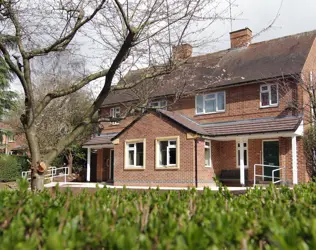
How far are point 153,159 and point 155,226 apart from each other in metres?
18.2

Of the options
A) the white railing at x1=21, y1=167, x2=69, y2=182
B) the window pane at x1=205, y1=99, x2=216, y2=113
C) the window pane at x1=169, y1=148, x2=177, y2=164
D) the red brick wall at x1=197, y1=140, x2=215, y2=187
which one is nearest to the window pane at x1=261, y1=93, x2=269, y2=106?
the window pane at x1=205, y1=99, x2=216, y2=113

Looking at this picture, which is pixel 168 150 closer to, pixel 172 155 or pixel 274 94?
pixel 172 155

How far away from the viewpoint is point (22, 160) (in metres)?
30.5

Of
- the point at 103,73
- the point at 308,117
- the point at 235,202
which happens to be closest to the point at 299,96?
the point at 308,117

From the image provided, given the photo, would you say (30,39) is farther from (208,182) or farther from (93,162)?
(93,162)

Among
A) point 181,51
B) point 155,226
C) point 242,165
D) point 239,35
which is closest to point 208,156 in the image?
point 242,165

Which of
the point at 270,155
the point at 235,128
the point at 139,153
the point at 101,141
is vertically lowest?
the point at 270,155

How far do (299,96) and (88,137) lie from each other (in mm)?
17843

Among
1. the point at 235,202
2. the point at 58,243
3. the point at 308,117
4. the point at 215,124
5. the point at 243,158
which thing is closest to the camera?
the point at 58,243

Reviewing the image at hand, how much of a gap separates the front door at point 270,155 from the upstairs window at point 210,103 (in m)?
3.37

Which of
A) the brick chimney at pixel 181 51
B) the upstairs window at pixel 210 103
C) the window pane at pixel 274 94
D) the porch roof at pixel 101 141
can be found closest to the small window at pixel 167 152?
the upstairs window at pixel 210 103

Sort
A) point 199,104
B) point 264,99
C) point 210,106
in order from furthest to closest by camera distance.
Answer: point 199,104 → point 210,106 → point 264,99

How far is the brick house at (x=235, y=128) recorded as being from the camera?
60.8 feet

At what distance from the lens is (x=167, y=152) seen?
2017cm
